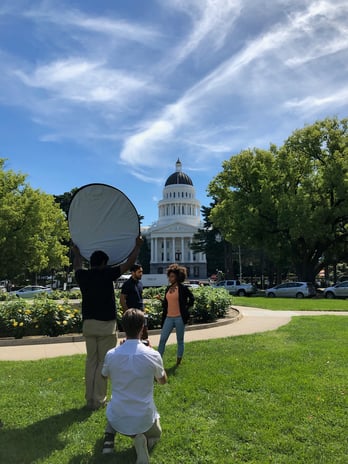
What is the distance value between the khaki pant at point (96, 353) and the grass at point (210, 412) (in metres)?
0.23

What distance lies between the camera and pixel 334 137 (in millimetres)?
36344

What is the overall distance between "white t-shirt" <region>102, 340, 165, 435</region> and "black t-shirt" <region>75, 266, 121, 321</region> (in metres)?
1.31

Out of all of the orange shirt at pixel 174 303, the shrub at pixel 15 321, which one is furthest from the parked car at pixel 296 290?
the orange shirt at pixel 174 303

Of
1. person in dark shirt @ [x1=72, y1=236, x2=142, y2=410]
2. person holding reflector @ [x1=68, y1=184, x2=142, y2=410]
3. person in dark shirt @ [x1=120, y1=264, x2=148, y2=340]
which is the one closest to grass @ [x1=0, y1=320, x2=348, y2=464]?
person in dark shirt @ [x1=72, y1=236, x2=142, y2=410]

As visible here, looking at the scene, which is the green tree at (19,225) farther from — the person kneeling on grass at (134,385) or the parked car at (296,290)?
the person kneeling on grass at (134,385)

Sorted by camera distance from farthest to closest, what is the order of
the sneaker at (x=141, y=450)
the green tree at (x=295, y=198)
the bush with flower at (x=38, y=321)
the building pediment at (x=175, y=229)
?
the building pediment at (x=175, y=229) < the green tree at (x=295, y=198) < the bush with flower at (x=38, y=321) < the sneaker at (x=141, y=450)

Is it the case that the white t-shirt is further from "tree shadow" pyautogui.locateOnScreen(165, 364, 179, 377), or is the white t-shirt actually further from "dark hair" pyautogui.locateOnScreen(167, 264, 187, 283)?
"dark hair" pyautogui.locateOnScreen(167, 264, 187, 283)

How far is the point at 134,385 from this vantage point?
3.49 m

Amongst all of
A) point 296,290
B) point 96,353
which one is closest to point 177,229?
point 296,290

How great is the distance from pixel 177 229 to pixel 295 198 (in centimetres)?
7635

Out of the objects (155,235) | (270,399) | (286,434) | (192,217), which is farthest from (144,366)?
(192,217)

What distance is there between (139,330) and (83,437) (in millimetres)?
1381

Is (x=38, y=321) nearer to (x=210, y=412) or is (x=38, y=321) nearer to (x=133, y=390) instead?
(x=210, y=412)

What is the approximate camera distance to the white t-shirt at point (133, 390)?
347 cm
